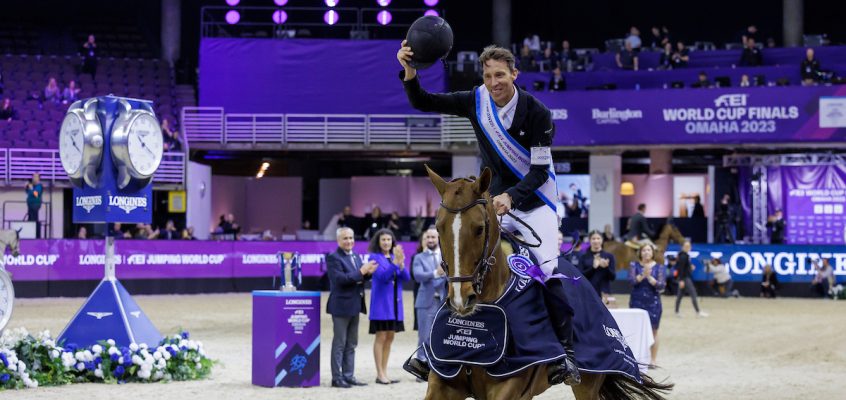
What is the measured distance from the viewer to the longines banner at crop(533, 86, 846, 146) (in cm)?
3180

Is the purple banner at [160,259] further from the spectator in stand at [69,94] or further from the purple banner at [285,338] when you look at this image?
the purple banner at [285,338]

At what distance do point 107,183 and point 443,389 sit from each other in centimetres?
864

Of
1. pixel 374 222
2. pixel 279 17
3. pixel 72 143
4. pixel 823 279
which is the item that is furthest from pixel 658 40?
pixel 72 143

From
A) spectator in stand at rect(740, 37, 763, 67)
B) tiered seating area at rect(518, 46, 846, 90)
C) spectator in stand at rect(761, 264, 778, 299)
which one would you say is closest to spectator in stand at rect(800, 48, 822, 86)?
tiered seating area at rect(518, 46, 846, 90)

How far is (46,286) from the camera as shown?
27797 mm

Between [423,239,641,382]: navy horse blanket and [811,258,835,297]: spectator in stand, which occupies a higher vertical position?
[423,239,641,382]: navy horse blanket

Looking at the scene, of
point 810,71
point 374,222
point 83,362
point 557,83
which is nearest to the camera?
point 83,362

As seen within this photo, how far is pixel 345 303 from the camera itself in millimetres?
14156

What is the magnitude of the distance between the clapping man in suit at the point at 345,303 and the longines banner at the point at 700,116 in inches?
770

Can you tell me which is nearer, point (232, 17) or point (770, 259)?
point (770, 259)

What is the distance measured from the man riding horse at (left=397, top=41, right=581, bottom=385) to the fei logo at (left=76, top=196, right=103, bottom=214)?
8.06 m

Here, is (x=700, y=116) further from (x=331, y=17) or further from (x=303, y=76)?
(x=303, y=76)

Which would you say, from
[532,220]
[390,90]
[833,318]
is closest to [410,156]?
[390,90]

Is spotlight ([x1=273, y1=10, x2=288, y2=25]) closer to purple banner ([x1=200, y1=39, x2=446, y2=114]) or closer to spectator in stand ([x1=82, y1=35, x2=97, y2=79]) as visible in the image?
purple banner ([x1=200, y1=39, x2=446, y2=114])
